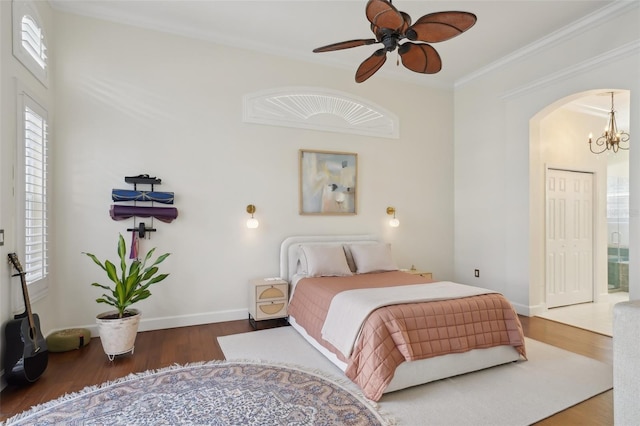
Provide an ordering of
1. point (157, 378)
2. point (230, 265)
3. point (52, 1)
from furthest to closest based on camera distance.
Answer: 1. point (230, 265)
2. point (52, 1)
3. point (157, 378)

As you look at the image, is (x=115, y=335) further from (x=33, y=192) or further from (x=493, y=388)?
(x=493, y=388)

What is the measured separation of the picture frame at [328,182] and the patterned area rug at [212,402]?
7.50ft

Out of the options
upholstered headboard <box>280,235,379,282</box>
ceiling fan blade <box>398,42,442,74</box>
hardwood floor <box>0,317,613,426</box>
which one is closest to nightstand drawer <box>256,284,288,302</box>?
upholstered headboard <box>280,235,379,282</box>

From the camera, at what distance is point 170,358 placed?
3.04 m

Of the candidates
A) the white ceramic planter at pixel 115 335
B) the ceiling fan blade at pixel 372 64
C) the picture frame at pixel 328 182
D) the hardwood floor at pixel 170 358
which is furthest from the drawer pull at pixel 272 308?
the ceiling fan blade at pixel 372 64

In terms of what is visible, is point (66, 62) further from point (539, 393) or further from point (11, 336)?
point (539, 393)

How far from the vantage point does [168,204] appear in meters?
3.85

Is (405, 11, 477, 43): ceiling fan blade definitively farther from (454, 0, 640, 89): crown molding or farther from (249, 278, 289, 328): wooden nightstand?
(249, 278, 289, 328): wooden nightstand

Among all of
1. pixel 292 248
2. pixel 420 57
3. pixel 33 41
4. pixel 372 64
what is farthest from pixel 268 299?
pixel 33 41

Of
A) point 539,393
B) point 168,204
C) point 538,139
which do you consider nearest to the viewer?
point 539,393

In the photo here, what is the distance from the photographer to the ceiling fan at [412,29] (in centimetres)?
213

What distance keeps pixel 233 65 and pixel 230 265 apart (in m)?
2.39

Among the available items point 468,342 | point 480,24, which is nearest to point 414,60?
point 480,24

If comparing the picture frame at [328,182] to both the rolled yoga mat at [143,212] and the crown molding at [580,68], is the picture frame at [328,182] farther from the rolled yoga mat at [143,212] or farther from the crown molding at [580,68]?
the crown molding at [580,68]
